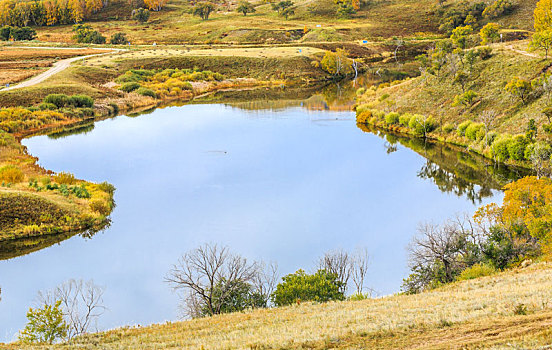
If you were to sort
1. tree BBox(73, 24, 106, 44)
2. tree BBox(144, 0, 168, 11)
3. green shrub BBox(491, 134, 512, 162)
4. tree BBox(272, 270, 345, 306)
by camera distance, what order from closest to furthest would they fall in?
tree BBox(272, 270, 345, 306) → green shrub BBox(491, 134, 512, 162) → tree BBox(73, 24, 106, 44) → tree BBox(144, 0, 168, 11)

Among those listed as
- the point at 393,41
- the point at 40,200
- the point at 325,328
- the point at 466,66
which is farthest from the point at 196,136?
the point at 393,41

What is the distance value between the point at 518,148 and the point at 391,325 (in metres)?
32.9

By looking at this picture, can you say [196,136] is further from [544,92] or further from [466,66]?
[544,92]

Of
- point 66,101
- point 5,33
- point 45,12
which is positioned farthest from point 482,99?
point 45,12

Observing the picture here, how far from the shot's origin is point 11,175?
38.6 metres

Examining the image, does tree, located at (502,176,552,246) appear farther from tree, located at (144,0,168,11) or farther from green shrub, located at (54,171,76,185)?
tree, located at (144,0,168,11)

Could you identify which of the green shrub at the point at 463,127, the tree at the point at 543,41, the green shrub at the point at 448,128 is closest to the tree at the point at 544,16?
the tree at the point at 543,41

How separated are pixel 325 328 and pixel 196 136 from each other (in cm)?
4775

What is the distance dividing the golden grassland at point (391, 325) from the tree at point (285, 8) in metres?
163

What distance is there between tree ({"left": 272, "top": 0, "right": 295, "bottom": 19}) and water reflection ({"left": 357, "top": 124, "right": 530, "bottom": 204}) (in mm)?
127287

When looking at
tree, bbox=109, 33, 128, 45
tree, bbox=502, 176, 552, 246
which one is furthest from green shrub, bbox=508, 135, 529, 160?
tree, bbox=109, 33, 128, 45

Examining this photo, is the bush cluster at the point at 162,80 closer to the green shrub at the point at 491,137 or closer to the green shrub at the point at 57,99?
the green shrub at the point at 57,99

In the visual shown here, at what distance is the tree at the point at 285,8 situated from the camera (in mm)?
171875

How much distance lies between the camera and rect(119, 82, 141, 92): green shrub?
88781 millimetres
